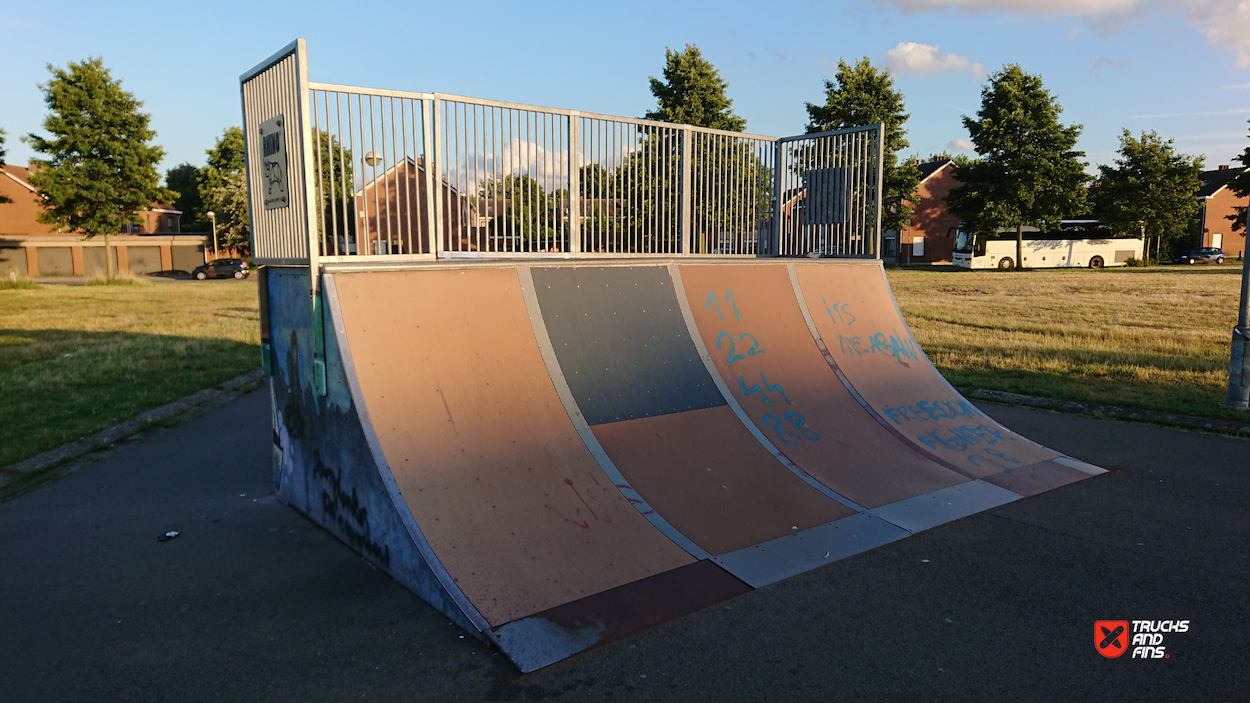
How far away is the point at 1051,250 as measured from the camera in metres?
46.9

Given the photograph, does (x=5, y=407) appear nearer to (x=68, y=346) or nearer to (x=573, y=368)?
(x=68, y=346)

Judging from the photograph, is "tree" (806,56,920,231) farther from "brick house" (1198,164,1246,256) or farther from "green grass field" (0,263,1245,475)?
"brick house" (1198,164,1246,256)

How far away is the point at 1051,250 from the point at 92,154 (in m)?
58.4

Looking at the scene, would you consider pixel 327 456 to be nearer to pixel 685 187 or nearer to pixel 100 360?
pixel 685 187

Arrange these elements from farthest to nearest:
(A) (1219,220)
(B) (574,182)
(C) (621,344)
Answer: (A) (1219,220) → (B) (574,182) → (C) (621,344)

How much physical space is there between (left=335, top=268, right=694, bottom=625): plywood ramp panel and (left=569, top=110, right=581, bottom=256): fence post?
6.56 feet

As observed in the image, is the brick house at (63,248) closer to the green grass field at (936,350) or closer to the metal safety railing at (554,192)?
the green grass field at (936,350)

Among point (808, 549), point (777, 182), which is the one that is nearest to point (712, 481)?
point (808, 549)

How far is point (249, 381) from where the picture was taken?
11297mm

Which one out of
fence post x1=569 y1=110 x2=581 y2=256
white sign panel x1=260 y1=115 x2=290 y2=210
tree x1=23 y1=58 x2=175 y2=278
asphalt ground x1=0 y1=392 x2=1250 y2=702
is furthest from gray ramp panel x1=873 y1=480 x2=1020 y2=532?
tree x1=23 y1=58 x2=175 y2=278

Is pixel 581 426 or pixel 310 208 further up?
pixel 310 208

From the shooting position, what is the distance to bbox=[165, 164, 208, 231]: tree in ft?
248

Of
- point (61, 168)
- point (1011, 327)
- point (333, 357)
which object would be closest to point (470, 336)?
point (333, 357)

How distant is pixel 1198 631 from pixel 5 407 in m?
11.3
